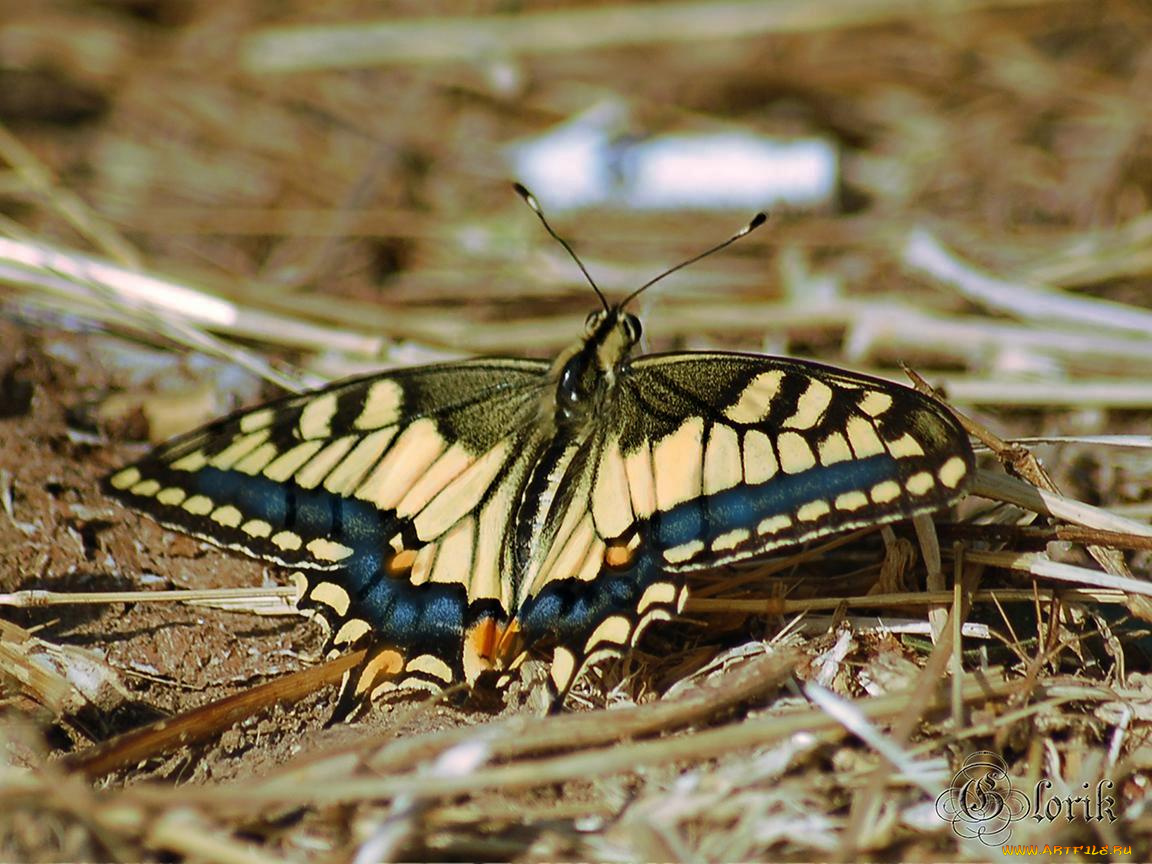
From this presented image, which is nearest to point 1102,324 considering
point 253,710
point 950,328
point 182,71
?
point 950,328

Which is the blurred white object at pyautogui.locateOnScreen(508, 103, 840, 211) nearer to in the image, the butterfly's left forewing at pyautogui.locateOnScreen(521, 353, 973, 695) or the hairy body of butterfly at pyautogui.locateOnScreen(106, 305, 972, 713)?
the hairy body of butterfly at pyautogui.locateOnScreen(106, 305, 972, 713)

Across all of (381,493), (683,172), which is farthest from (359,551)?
(683,172)

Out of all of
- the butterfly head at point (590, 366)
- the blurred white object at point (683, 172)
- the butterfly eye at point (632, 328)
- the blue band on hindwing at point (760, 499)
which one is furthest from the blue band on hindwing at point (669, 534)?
the blurred white object at point (683, 172)

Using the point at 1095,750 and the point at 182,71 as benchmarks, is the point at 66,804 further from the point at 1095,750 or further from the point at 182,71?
the point at 182,71

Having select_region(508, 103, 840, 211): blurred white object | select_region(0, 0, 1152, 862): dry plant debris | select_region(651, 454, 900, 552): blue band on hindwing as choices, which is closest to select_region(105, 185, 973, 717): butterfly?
select_region(651, 454, 900, 552): blue band on hindwing

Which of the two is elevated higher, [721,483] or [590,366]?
[590,366]

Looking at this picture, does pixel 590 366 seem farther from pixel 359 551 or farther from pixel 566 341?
pixel 566 341
